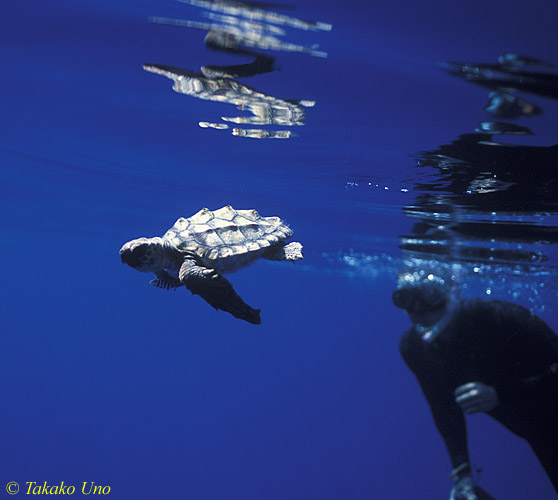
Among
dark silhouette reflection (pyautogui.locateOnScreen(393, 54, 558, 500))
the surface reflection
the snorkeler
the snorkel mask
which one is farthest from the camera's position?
the snorkel mask

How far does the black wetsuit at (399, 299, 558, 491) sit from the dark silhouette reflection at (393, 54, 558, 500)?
17mm

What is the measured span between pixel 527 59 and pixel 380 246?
53.1ft

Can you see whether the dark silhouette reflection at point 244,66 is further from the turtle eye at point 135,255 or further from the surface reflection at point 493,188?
the turtle eye at point 135,255

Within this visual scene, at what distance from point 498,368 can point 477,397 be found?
91 centimetres

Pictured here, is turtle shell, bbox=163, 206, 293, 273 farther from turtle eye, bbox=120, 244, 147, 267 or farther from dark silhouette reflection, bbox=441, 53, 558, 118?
dark silhouette reflection, bbox=441, 53, 558, 118

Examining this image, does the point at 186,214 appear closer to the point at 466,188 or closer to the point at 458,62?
the point at 466,188

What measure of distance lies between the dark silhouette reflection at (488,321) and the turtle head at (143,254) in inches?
175

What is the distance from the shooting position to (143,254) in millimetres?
5051

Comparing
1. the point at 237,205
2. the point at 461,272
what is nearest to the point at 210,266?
the point at 237,205

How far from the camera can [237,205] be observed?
1556cm

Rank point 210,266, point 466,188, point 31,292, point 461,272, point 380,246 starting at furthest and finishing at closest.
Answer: point 31,292 → point 461,272 → point 380,246 → point 466,188 → point 210,266

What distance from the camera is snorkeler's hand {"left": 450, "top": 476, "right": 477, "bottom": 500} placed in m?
7.84

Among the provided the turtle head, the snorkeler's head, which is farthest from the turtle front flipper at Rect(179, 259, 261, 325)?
the snorkeler's head

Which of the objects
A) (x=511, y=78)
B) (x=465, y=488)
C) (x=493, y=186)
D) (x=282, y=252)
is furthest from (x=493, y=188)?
(x=465, y=488)
